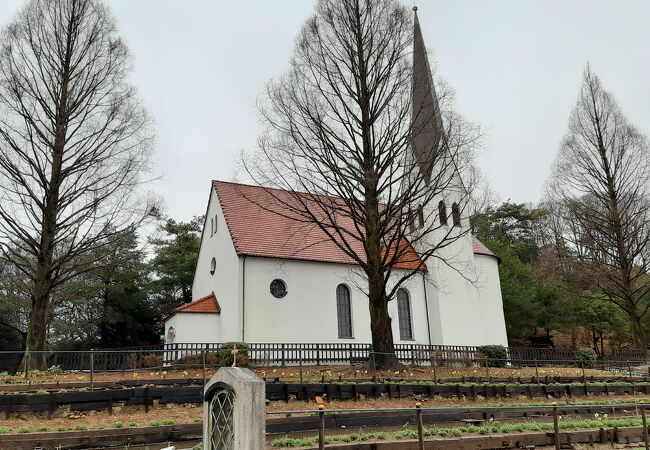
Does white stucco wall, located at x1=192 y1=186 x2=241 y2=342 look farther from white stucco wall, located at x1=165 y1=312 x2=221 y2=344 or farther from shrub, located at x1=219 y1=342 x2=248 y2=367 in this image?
shrub, located at x1=219 y1=342 x2=248 y2=367

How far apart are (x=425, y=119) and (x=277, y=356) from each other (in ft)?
37.0

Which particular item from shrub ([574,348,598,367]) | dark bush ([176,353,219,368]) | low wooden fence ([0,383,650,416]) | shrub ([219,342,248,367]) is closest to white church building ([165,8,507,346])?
shrub ([219,342,248,367])

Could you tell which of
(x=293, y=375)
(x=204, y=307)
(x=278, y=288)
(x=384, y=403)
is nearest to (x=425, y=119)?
(x=278, y=288)

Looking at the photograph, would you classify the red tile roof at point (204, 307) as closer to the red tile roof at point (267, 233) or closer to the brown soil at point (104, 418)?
the red tile roof at point (267, 233)

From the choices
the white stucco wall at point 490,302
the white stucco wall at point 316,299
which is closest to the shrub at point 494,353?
the white stucco wall at point 316,299

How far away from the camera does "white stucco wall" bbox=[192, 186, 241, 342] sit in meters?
23.2

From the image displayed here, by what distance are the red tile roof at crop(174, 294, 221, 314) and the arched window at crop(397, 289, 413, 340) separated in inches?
370

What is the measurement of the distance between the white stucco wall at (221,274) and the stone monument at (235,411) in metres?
17.0

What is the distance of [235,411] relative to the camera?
210 inches

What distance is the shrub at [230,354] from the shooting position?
19.7 m

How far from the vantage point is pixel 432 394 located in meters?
14.4

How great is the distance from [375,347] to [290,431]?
9024 millimetres

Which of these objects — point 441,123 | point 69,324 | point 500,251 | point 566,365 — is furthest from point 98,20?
point 500,251

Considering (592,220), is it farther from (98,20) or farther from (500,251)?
(98,20)
